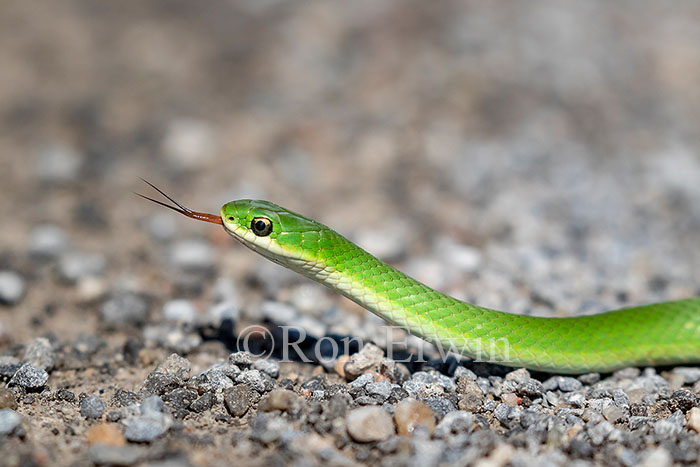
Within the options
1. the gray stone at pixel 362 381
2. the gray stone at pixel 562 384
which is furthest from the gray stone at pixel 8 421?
the gray stone at pixel 562 384

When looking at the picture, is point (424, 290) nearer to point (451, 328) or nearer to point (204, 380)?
point (451, 328)

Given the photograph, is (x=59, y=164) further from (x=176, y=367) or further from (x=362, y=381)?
(x=362, y=381)

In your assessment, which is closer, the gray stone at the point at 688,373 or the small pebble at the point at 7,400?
the small pebble at the point at 7,400

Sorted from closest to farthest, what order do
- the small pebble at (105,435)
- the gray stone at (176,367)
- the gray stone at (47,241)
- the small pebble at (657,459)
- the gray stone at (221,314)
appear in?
the small pebble at (657,459) → the small pebble at (105,435) → the gray stone at (176,367) → the gray stone at (221,314) → the gray stone at (47,241)

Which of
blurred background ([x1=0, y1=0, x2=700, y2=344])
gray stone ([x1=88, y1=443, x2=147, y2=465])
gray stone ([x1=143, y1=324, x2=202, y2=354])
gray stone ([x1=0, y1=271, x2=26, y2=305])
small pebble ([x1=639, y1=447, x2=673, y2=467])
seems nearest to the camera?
gray stone ([x1=88, y1=443, x2=147, y2=465])

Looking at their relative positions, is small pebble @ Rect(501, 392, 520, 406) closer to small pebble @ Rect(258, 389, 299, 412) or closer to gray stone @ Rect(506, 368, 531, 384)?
gray stone @ Rect(506, 368, 531, 384)

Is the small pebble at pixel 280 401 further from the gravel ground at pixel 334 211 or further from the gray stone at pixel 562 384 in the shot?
the gray stone at pixel 562 384

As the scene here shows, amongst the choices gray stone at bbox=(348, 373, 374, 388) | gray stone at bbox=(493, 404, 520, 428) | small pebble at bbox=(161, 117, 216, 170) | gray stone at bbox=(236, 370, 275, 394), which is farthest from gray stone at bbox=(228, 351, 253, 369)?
small pebble at bbox=(161, 117, 216, 170)

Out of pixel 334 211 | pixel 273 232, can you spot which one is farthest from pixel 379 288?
pixel 334 211
